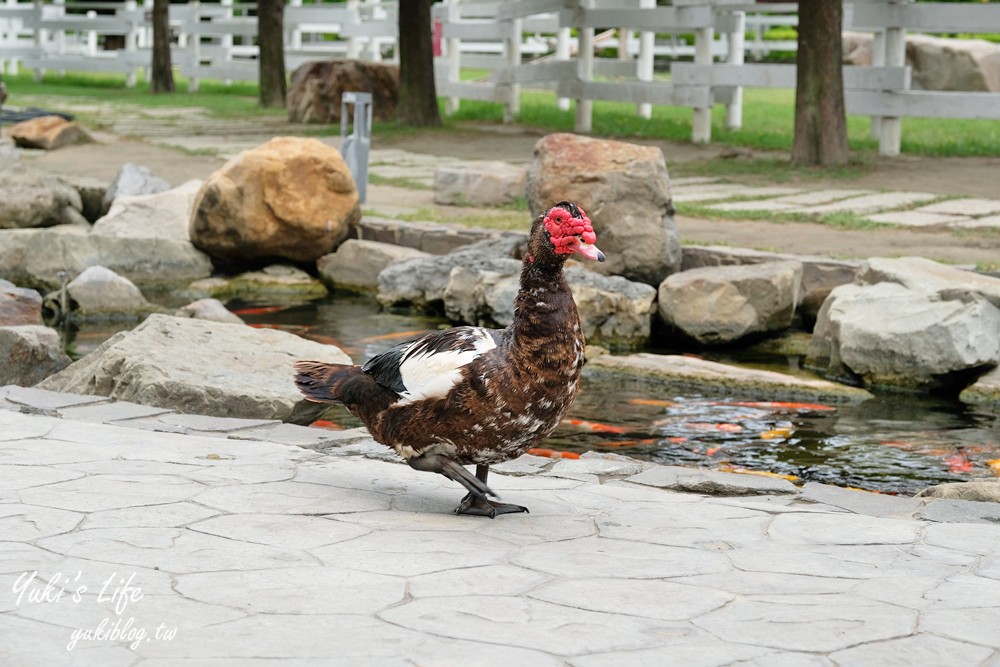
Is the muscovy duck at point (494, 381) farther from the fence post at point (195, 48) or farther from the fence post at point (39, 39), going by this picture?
the fence post at point (39, 39)

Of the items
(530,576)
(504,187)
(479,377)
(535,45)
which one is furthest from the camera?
(535,45)

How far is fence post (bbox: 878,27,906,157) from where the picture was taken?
15.8m

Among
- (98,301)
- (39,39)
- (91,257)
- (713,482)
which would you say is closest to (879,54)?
(91,257)

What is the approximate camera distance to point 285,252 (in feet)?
37.7

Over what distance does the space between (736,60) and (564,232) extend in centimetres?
1603

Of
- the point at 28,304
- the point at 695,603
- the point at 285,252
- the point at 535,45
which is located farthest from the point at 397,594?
the point at 535,45

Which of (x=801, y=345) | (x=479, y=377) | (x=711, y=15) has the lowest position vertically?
(x=801, y=345)

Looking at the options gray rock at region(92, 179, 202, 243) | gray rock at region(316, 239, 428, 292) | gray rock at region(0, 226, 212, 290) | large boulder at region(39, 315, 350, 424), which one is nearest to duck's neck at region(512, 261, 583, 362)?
large boulder at region(39, 315, 350, 424)

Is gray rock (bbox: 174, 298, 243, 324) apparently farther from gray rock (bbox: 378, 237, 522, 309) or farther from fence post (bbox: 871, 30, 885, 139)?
fence post (bbox: 871, 30, 885, 139)

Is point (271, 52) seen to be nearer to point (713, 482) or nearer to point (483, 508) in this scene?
point (713, 482)

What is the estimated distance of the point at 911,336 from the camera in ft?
26.3

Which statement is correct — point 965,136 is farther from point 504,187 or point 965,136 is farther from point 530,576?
point 530,576

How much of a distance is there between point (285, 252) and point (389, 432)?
7084mm

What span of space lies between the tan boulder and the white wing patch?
46.0 ft
